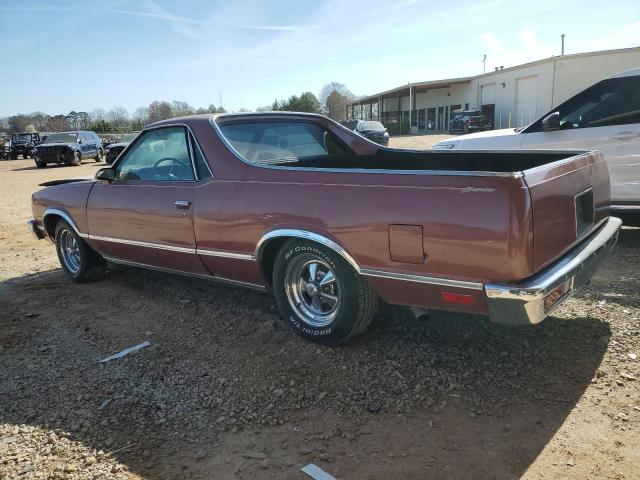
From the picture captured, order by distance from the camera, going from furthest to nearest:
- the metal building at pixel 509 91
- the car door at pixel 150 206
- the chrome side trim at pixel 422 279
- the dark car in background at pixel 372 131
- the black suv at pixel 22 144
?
1. the black suv at pixel 22 144
2. the metal building at pixel 509 91
3. the dark car in background at pixel 372 131
4. the car door at pixel 150 206
5. the chrome side trim at pixel 422 279

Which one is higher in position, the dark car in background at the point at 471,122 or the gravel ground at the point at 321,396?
the dark car in background at the point at 471,122

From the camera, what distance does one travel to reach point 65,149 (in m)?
25.2

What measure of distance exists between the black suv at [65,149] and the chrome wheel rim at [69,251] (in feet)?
71.8

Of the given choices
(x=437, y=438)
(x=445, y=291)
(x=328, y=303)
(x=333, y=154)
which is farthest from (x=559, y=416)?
(x=333, y=154)

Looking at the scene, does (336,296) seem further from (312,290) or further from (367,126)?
(367,126)

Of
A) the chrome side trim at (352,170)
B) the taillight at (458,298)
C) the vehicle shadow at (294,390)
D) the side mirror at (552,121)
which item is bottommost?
the vehicle shadow at (294,390)

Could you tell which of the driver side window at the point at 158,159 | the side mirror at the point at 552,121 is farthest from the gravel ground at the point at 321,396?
the side mirror at the point at 552,121

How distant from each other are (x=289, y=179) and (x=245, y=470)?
179 cm

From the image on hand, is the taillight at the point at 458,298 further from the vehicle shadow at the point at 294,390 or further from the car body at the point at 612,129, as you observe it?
the car body at the point at 612,129

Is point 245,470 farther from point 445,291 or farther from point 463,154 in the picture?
point 463,154

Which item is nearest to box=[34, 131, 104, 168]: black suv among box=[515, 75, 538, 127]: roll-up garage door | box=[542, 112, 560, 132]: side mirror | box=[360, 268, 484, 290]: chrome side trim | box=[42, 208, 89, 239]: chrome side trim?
box=[42, 208, 89, 239]: chrome side trim

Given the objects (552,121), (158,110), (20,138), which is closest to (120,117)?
(158,110)

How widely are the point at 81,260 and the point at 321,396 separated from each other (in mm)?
3594

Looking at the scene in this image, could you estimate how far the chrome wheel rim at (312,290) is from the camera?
352 centimetres
